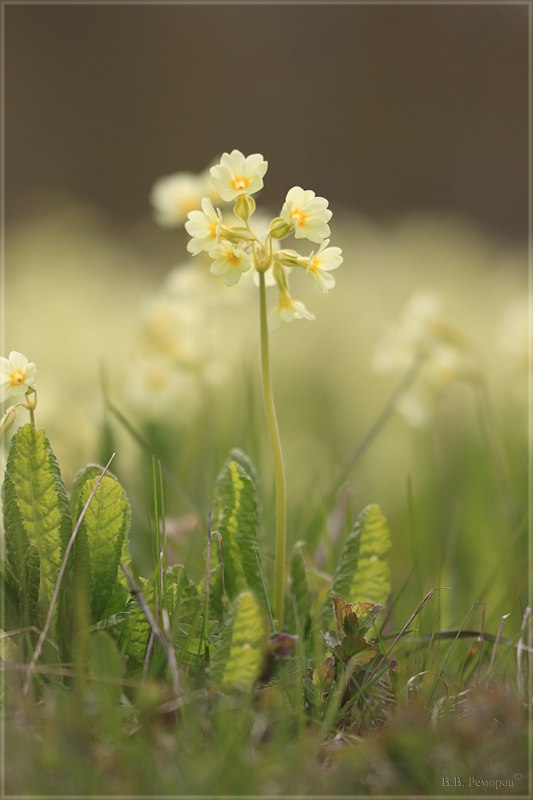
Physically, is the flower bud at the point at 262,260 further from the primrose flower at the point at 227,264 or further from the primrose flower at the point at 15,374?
the primrose flower at the point at 15,374

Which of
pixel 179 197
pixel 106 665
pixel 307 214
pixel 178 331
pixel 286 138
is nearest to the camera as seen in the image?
pixel 106 665

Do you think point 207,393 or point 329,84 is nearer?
point 207,393

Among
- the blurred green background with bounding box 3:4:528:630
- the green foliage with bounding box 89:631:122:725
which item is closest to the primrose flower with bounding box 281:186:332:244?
the green foliage with bounding box 89:631:122:725

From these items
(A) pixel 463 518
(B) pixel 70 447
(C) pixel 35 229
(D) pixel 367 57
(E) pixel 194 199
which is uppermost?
(D) pixel 367 57

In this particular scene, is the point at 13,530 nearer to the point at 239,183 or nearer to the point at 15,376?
the point at 15,376

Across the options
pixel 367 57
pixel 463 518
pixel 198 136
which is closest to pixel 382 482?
pixel 463 518

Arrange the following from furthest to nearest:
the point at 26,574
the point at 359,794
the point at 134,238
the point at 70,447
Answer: the point at 134,238, the point at 70,447, the point at 26,574, the point at 359,794

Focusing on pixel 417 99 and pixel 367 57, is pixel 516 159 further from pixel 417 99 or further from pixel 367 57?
pixel 367 57

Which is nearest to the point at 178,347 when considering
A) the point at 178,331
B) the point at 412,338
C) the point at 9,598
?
the point at 178,331
